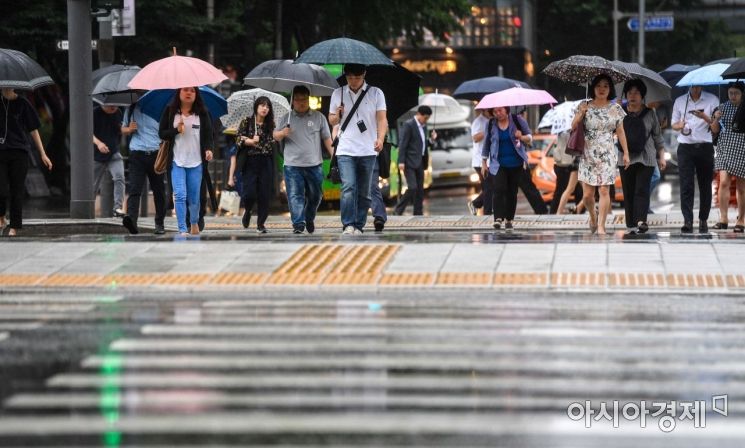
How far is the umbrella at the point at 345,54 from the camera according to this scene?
16.8 meters

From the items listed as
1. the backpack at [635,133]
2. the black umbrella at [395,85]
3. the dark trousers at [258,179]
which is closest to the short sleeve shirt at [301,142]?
the dark trousers at [258,179]

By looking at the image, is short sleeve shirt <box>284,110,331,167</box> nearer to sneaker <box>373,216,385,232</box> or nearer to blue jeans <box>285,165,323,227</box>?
blue jeans <box>285,165,323,227</box>

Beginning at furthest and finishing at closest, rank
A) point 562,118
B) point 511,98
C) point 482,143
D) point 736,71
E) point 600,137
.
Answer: point 562,118
point 482,143
point 511,98
point 736,71
point 600,137

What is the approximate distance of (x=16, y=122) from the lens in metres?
16.5

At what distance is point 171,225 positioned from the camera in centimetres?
2034

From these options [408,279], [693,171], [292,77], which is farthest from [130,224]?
[693,171]

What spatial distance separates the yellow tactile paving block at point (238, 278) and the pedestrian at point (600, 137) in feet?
16.1

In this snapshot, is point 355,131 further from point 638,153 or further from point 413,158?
point 413,158

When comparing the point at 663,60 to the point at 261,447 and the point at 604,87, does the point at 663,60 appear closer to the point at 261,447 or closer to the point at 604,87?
the point at 604,87

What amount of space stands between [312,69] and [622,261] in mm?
8164

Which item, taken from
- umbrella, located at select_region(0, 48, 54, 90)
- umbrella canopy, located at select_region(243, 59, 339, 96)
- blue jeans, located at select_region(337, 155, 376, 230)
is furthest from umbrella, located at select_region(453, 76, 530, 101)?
umbrella, located at select_region(0, 48, 54, 90)

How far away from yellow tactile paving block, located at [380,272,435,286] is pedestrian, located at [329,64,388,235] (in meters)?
3.76

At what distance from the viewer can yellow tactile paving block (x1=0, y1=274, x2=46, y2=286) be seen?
12.3m

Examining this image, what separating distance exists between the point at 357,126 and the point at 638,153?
3.06 meters
